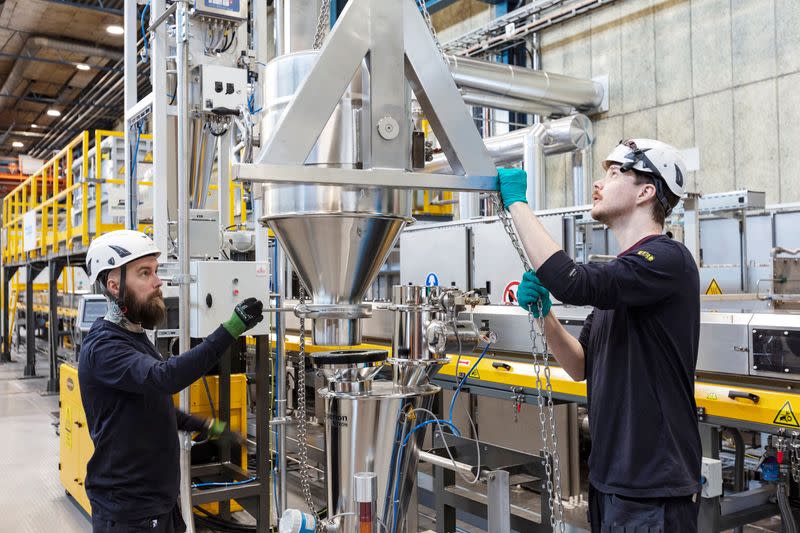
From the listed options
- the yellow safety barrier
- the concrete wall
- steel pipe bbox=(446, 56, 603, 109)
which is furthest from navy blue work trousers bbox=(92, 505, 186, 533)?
the concrete wall

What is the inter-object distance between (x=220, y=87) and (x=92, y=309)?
1.55 m

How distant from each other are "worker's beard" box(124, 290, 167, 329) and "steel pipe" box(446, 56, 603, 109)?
4477 mm

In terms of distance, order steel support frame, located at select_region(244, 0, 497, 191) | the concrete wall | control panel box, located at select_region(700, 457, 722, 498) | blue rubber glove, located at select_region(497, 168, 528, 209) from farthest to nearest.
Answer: the concrete wall < control panel box, located at select_region(700, 457, 722, 498) < blue rubber glove, located at select_region(497, 168, 528, 209) < steel support frame, located at select_region(244, 0, 497, 191)

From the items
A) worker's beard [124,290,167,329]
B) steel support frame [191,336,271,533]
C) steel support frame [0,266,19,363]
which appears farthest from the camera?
steel support frame [0,266,19,363]

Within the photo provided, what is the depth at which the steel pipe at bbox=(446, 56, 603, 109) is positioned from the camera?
21.6ft

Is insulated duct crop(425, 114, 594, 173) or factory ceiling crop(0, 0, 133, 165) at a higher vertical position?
factory ceiling crop(0, 0, 133, 165)

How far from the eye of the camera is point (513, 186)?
1.65 metres

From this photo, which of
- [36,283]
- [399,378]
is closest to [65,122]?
[36,283]

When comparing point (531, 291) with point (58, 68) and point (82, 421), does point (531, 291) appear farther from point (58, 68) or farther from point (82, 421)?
point (58, 68)

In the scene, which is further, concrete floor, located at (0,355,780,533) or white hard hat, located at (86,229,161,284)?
concrete floor, located at (0,355,780,533)

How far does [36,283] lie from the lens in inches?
472

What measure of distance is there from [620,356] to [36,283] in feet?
40.7

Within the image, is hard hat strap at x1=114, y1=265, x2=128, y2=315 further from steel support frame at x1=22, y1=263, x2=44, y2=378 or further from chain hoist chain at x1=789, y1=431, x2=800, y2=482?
steel support frame at x1=22, y1=263, x2=44, y2=378

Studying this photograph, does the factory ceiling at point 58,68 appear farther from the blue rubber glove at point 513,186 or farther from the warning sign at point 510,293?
the blue rubber glove at point 513,186
